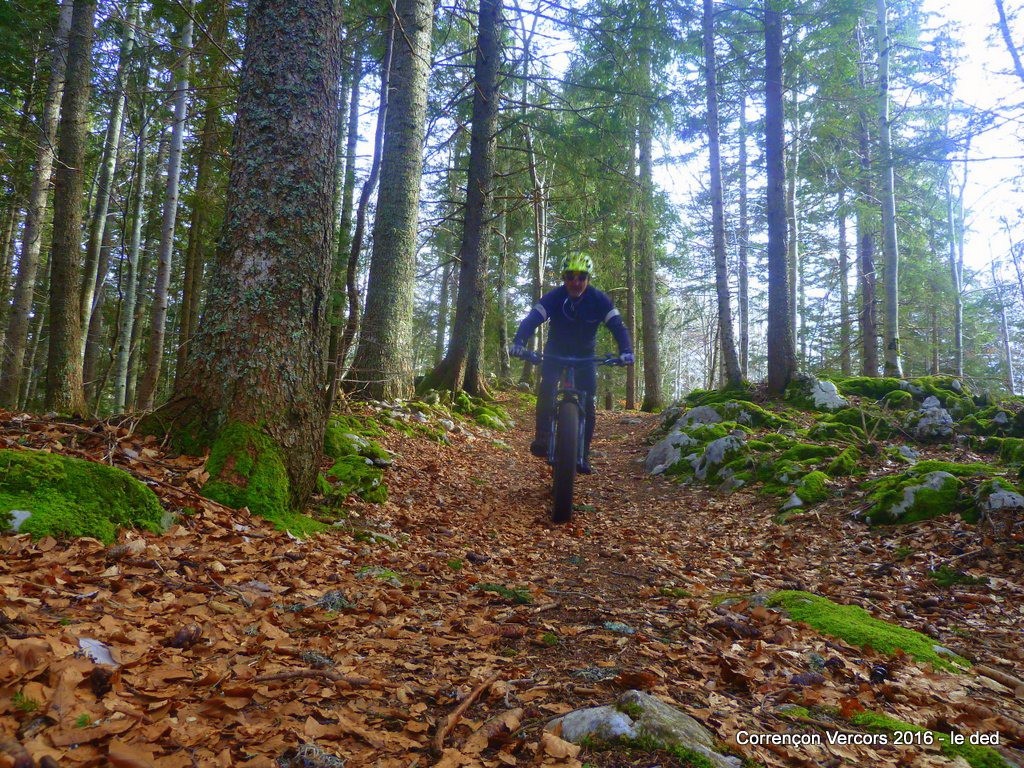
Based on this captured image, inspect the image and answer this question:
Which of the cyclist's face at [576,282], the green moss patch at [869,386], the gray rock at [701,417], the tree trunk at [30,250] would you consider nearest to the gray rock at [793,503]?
the cyclist's face at [576,282]

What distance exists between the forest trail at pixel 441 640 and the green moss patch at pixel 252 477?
178 millimetres

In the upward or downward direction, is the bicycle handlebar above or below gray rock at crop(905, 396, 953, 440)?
above

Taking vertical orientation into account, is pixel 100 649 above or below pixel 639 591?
above

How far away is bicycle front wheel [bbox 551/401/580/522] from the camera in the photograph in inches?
214

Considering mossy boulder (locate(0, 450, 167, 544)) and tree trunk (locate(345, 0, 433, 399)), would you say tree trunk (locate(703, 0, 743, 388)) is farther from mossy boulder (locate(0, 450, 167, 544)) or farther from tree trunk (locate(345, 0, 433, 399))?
mossy boulder (locate(0, 450, 167, 544))

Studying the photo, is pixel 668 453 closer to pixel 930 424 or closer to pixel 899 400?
pixel 930 424

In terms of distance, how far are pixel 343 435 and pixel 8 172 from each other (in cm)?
1196

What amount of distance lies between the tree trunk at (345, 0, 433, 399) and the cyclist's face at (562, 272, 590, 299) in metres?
3.59

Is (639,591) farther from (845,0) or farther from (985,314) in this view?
(985,314)

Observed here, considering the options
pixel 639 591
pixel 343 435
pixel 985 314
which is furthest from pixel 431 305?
pixel 985 314

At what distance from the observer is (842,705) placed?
198 cm

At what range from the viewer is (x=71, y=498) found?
2740mm

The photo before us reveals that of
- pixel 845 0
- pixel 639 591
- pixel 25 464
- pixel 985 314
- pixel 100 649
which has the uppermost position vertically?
pixel 845 0

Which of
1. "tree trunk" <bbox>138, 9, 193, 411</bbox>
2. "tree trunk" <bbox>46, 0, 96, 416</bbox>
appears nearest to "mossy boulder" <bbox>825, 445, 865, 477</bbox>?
"tree trunk" <bbox>138, 9, 193, 411</bbox>
